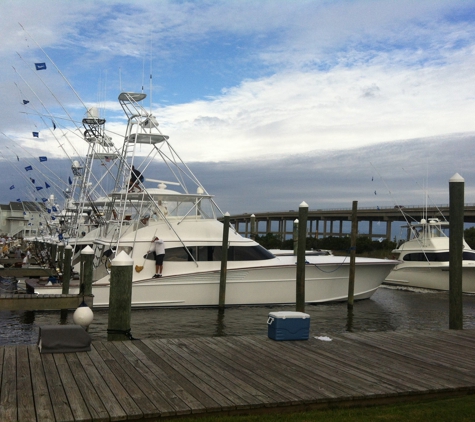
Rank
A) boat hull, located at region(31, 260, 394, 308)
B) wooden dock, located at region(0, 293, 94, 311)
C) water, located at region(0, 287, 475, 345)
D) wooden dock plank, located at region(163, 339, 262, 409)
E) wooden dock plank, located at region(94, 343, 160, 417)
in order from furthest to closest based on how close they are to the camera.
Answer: boat hull, located at region(31, 260, 394, 308) → water, located at region(0, 287, 475, 345) → wooden dock, located at region(0, 293, 94, 311) → wooden dock plank, located at region(163, 339, 262, 409) → wooden dock plank, located at region(94, 343, 160, 417)

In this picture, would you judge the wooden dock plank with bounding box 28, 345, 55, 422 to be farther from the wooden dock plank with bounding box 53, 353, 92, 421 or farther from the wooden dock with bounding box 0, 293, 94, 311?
the wooden dock with bounding box 0, 293, 94, 311

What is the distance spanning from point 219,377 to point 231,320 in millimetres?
9930

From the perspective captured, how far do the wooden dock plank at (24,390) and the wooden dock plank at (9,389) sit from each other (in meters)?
0.05

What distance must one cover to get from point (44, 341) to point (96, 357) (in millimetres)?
715

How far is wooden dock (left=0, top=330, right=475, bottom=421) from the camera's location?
5441 mm

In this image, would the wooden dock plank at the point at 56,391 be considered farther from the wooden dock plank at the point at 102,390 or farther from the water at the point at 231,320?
the water at the point at 231,320

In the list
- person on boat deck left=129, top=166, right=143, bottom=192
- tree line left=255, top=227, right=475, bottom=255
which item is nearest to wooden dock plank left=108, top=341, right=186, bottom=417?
person on boat deck left=129, top=166, right=143, bottom=192

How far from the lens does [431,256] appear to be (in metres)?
26.2

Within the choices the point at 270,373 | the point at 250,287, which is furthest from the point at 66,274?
the point at 270,373

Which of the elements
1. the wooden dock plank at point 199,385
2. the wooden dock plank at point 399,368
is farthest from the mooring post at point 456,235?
the wooden dock plank at point 199,385

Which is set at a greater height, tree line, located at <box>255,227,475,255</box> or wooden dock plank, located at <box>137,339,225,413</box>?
tree line, located at <box>255,227,475,255</box>

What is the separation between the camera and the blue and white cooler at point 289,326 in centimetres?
864

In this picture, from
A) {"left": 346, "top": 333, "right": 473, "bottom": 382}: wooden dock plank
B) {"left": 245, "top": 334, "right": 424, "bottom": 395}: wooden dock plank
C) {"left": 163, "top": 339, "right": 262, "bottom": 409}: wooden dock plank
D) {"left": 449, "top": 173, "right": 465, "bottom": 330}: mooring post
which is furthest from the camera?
{"left": 449, "top": 173, "right": 465, "bottom": 330}: mooring post

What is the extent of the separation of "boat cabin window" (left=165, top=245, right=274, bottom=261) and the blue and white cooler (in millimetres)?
9285
